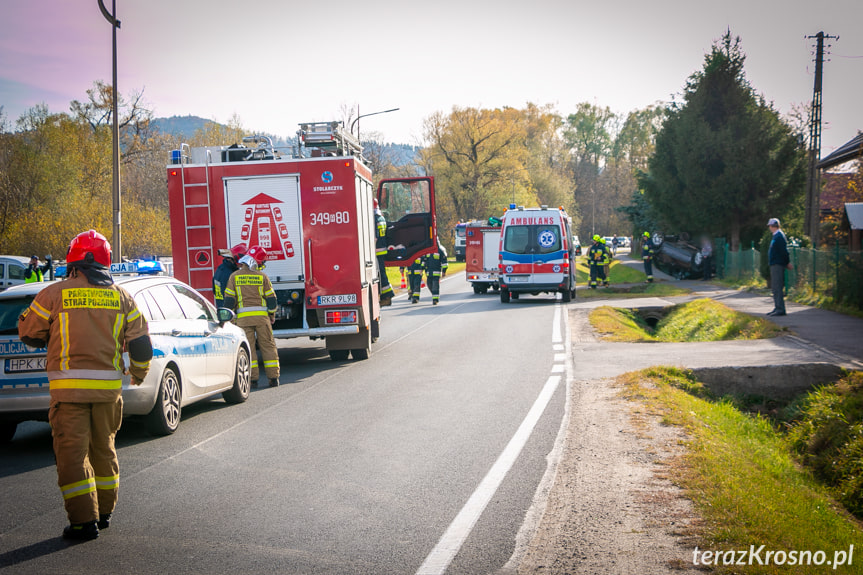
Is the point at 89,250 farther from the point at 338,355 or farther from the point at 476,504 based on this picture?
the point at 338,355

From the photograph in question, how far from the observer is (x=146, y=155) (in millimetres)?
53094

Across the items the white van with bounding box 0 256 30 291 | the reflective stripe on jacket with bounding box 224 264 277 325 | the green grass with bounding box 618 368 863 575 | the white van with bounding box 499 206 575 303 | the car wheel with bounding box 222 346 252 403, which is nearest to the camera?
the green grass with bounding box 618 368 863 575

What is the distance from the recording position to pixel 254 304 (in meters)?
10.9

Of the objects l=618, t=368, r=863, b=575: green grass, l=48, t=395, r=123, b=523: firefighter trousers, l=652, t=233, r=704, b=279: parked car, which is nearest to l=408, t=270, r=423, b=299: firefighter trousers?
l=652, t=233, r=704, b=279: parked car

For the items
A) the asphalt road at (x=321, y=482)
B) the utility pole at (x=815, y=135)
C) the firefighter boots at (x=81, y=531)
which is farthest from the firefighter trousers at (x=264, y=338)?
the utility pole at (x=815, y=135)

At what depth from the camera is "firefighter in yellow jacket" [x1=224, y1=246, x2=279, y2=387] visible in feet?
35.7

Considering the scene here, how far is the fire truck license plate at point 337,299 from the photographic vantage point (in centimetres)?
1255

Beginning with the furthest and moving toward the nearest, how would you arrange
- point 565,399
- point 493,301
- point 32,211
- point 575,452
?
point 32,211 → point 493,301 → point 565,399 → point 575,452

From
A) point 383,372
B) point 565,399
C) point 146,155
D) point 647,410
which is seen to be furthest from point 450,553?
point 146,155

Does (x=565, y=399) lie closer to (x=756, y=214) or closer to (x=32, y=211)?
(x=756, y=214)

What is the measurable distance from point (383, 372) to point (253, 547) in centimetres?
742

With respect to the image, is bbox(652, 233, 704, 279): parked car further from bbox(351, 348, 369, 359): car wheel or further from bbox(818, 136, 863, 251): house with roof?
bbox(351, 348, 369, 359): car wheel

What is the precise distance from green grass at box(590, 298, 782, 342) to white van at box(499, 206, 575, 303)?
2982mm

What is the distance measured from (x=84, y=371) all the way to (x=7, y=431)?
3581 millimetres
